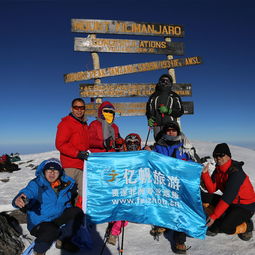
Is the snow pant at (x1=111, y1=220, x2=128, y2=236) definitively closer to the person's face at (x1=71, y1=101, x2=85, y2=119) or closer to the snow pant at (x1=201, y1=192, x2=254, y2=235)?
the snow pant at (x1=201, y1=192, x2=254, y2=235)

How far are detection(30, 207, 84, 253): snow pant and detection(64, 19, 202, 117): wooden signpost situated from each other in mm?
5067

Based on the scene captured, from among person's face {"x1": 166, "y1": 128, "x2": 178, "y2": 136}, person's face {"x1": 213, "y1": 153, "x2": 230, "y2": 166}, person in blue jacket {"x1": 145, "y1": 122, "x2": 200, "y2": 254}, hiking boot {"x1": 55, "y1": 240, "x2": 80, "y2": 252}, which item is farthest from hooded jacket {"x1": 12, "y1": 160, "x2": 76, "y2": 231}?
person's face {"x1": 213, "y1": 153, "x2": 230, "y2": 166}

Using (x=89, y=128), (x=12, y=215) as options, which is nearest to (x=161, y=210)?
(x=89, y=128)

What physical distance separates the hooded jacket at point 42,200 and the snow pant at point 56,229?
4.4 inches

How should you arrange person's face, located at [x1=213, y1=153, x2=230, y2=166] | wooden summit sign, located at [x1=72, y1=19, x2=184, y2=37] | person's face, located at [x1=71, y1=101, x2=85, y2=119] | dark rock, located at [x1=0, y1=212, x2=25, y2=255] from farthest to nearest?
wooden summit sign, located at [x1=72, y1=19, x2=184, y2=37]
person's face, located at [x1=71, y1=101, x2=85, y2=119]
person's face, located at [x1=213, y1=153, x2=230, y2=166]
dark rock, located at [x1=0, y1=212, x2=25, y2=255]

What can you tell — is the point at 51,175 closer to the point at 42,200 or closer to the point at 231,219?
A: the point at 42,200

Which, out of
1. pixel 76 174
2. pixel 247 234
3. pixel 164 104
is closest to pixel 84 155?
pixel 76 174

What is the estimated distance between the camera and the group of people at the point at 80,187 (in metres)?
3.49

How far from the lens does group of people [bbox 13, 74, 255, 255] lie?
349 cm

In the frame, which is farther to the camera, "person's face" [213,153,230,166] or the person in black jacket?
the person in black jacket

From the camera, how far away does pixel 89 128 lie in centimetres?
490

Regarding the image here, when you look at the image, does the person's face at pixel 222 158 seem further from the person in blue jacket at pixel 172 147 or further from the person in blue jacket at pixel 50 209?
the person in blue jacket at pixel 50 209

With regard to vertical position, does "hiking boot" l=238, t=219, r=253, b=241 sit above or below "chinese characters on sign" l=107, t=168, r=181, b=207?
below

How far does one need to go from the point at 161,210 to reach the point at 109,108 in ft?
8.52
